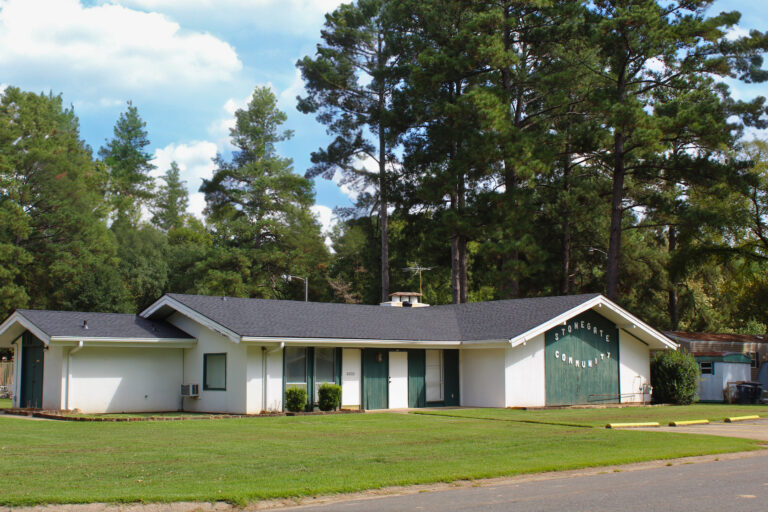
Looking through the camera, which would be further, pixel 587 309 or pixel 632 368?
pixel 632 368

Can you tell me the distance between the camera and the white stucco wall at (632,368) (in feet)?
92.3

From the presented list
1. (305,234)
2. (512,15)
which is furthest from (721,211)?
(305,234)

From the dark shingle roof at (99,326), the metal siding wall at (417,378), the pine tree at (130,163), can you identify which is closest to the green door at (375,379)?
the metal siding wall at (417,378)

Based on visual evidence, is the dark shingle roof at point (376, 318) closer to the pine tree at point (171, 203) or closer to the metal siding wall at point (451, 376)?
the metal siding wall at point (451, 376)

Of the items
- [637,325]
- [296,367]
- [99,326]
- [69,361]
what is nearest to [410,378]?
[296,367]

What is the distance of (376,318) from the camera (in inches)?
1083

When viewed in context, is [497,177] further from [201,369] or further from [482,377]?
[201,369]

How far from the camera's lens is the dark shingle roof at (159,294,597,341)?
77.4 ft

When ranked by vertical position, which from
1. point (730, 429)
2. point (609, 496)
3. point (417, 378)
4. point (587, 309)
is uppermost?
point (587, 309)

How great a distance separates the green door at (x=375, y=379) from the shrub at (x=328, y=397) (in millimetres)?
1576

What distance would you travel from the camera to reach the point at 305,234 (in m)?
54.6

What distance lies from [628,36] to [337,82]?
17.3 meters

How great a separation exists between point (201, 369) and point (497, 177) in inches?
886

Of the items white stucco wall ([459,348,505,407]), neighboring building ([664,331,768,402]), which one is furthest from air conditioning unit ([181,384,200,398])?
neighboring building ([664,331,768,402])
